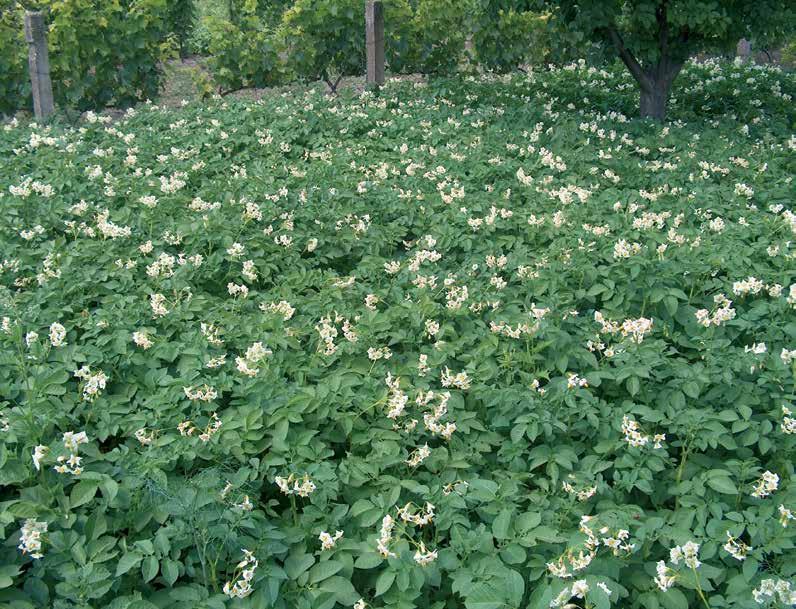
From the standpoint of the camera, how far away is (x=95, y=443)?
2652 millimetres

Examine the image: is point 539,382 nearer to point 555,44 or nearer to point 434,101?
point 434,101

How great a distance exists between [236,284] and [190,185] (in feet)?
5.57

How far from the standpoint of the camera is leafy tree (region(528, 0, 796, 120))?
6.98 m

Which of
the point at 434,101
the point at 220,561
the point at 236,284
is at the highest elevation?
the point at 434,101

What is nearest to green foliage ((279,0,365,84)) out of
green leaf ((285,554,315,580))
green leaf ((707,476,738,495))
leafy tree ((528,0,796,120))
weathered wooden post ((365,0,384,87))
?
weathered wooden post ((365,0,384,87))

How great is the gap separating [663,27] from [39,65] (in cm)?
600

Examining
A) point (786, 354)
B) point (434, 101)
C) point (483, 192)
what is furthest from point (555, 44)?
point (786, 354)

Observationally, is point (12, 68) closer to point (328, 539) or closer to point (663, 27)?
point (663, 27)

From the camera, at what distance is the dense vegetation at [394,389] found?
2225 mm

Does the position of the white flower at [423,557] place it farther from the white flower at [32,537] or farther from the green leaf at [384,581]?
the white flower at [32,537]

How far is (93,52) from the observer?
829 cm

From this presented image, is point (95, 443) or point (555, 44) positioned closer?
point (95, 443)

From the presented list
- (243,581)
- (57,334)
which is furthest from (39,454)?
(57,334)

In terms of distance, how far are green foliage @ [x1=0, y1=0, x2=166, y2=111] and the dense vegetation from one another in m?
3.23
